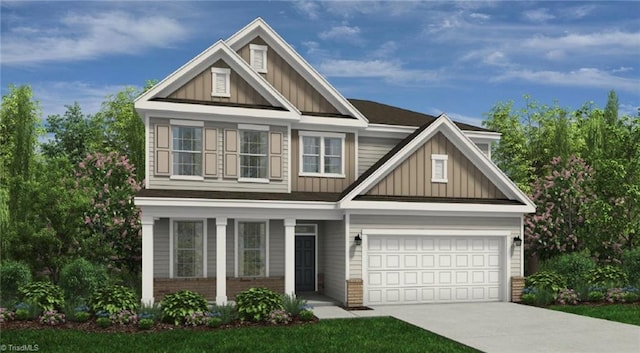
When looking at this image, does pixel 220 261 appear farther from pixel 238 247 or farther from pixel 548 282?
pixel 548 282

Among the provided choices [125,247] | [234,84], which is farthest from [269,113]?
[125,247]

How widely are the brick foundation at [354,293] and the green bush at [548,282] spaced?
6147mm

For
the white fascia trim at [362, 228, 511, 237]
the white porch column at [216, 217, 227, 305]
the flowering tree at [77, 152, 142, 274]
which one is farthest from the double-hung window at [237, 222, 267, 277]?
the flowering tree at [77, 152, 142, 274]

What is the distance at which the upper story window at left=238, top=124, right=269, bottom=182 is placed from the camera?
66.4 ft

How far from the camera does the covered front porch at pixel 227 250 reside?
60.5 ft

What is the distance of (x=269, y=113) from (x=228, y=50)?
8.03 feet

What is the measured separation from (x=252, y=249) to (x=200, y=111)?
499 cm

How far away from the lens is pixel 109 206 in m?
24.2

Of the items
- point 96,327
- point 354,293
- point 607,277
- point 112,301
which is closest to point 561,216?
point 607,277

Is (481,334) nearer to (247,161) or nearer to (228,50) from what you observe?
(247,161)

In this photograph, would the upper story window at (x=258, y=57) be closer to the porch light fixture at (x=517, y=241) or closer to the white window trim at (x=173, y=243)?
the white window trim at (x=173, y=243)

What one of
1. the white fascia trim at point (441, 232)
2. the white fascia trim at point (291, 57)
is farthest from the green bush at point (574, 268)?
the white fascia trim at point (291, 57)

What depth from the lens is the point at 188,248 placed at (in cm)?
1991

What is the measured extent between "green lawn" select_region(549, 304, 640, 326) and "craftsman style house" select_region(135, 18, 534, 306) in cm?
241
